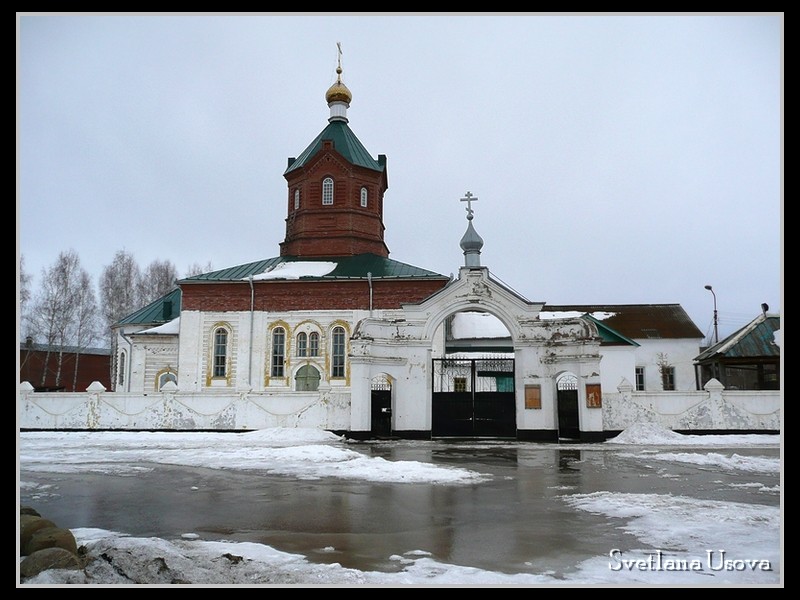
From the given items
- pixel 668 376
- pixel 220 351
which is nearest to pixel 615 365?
pixel 668 376

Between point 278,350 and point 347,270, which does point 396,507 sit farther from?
point 347,270

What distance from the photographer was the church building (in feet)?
61.1

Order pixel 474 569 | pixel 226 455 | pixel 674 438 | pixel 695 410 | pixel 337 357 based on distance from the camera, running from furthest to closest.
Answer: pixel 337 357 → pixel 695 410 → pixel 674 438 → pixel 226 455 → pixel 474 569

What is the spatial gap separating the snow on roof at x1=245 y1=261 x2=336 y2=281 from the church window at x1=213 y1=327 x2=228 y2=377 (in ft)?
9.39

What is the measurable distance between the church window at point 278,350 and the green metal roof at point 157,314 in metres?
5.76

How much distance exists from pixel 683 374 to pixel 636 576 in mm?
34502

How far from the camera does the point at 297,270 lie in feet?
91.3

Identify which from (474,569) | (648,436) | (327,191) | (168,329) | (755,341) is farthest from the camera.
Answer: (327,191)

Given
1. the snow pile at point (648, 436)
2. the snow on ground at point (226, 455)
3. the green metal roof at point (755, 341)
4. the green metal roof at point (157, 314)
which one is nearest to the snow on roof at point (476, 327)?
the green metal roof at point (755, 341)

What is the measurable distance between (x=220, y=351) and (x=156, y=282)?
21918 mm

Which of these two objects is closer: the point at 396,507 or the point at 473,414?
the point at 396,507

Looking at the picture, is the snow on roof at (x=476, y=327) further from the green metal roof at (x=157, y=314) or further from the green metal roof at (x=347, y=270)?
the green metal roof at (x=157, y=314)

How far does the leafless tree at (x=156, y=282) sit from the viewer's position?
44.6 meters
